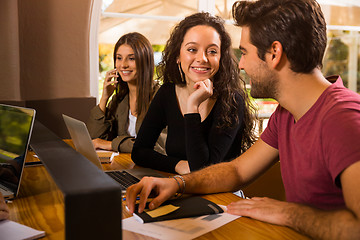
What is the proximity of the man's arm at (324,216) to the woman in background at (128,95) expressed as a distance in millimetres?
1773

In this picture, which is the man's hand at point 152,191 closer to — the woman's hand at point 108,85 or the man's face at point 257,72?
the man's face at point 257,72

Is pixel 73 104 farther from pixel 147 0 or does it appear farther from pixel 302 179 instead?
pixel 302 179

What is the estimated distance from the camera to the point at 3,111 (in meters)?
1.40

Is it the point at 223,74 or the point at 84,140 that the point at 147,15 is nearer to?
the point at 223,74

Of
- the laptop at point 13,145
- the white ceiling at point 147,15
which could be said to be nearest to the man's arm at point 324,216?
the laptop at point 13,145

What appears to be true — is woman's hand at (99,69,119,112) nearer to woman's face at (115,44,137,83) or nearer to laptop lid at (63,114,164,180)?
woman's face at (115,44,137,83)

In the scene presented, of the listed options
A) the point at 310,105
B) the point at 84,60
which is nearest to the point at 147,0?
the point at 84,60

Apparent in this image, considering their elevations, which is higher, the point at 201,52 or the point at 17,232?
the point at 201,52

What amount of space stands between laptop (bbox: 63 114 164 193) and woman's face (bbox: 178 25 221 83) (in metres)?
0.65

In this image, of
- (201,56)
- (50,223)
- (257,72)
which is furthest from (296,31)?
(50,223)

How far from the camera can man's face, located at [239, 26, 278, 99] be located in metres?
1.39

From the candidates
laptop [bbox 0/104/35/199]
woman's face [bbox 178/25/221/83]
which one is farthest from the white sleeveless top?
laptop [bbox 0/104/35/199]

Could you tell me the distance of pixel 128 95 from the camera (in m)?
3.02

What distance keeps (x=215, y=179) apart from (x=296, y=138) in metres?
0.33
